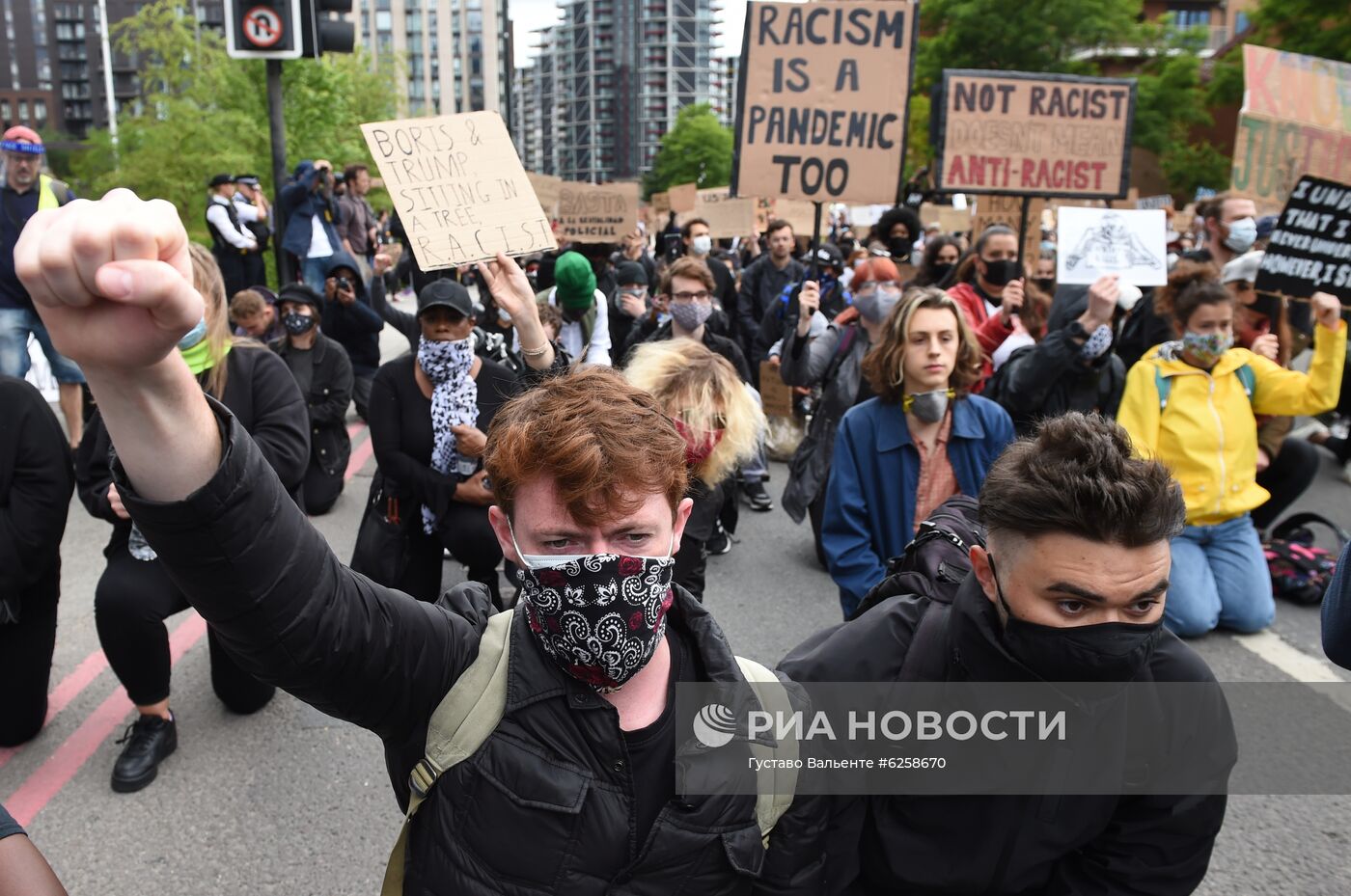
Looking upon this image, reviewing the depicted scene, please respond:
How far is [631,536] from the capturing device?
1688mm

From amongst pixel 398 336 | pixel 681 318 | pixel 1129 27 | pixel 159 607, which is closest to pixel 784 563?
pixel 681 318

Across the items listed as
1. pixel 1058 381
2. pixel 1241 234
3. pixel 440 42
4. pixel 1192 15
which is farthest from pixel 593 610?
pixel 440 42

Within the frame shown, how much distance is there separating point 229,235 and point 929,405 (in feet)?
30.7

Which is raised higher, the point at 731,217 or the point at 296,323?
the point at 731,217

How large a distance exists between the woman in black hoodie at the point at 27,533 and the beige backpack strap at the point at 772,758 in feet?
9.09

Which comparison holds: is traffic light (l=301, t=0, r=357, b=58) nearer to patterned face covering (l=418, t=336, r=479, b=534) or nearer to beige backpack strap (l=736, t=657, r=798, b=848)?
patterned face covering (l=418, t=336, r=479, b=534)

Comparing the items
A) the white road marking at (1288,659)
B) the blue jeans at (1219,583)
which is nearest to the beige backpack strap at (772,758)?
the blue jeans at (1219,583)

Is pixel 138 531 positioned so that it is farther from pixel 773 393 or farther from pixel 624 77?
pixel 624 77

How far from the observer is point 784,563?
20.0 ft

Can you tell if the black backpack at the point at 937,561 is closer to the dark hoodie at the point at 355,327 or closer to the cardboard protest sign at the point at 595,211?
the dark hoodie at the point at 355,327

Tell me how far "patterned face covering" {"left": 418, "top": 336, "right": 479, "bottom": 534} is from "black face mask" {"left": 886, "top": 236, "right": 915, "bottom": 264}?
678 centimetres

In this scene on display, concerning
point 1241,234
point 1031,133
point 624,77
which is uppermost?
point 624,77

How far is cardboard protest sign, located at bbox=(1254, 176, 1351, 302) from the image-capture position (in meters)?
4.92

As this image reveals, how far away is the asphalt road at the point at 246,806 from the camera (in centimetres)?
311
